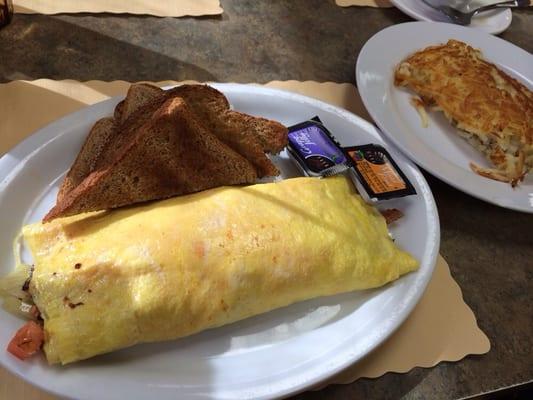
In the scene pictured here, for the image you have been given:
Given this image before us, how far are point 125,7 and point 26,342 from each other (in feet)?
3.58

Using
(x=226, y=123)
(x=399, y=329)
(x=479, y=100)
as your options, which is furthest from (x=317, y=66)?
(x=399, y=329)

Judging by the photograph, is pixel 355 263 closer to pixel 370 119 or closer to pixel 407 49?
pixel 370 119

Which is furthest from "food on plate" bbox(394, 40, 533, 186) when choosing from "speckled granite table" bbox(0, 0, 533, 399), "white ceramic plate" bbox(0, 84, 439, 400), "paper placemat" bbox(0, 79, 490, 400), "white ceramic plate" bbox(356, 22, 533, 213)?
"paper placemat" bbox(0, 79, 490, 400)

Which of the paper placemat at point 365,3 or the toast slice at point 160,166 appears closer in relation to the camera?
the toast slice at point 160,166

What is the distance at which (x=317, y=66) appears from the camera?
1.57 meters

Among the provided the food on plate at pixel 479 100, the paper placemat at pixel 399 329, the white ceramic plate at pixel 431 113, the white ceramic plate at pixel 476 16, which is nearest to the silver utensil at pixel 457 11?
the white ceramic plate at pixel 476 16

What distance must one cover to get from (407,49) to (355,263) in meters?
0.84

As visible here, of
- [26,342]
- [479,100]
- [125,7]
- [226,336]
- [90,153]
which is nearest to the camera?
[26,342]

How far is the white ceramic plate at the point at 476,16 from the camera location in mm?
1739

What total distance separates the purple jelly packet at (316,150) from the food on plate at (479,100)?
391 mm

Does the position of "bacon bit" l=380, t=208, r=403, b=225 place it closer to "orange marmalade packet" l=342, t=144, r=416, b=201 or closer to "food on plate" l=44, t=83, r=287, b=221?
"orange marmalade packet" l=342, t=144, r=416, b=201

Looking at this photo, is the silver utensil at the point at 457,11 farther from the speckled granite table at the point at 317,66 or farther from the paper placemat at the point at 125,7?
the paper placemat at the point at 125,7

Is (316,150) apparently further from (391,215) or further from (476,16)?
(476,16)

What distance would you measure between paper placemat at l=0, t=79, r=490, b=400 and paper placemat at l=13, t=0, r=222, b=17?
1.02 feet
